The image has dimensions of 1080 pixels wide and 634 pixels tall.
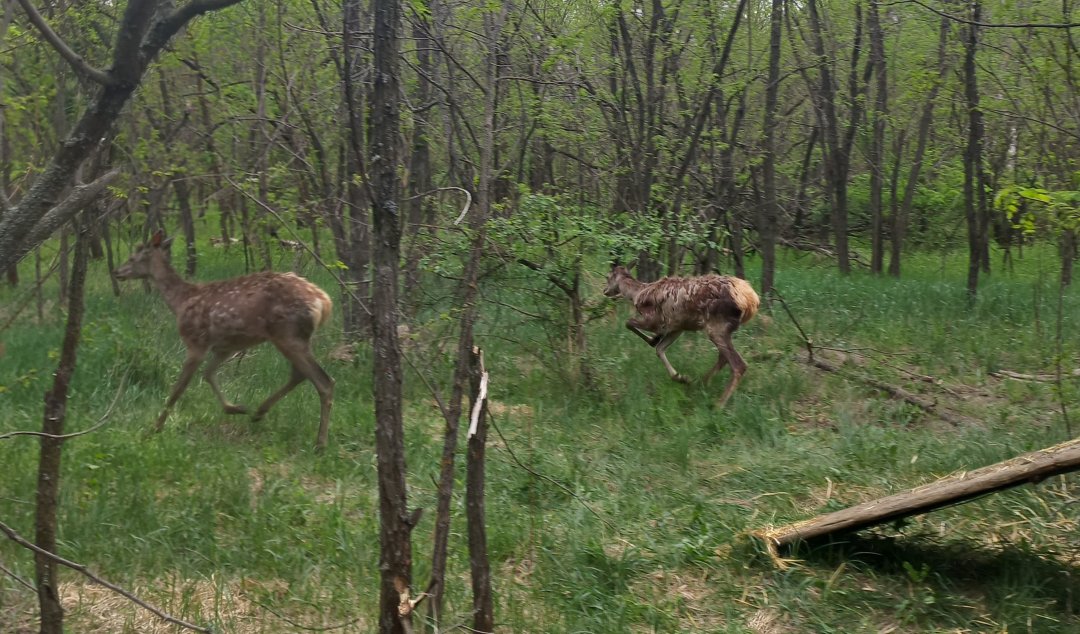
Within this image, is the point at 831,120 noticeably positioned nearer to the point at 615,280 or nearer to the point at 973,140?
the point at 973,140

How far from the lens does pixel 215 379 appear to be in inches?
→ 349

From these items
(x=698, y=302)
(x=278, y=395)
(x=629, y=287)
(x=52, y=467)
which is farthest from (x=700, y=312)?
(x=52, y=467)

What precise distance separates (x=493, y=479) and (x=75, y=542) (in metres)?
2.86

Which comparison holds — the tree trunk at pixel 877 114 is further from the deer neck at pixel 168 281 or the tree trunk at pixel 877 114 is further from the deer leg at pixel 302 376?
the deer neck at pixel 168 281

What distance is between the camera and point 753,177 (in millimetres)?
13922

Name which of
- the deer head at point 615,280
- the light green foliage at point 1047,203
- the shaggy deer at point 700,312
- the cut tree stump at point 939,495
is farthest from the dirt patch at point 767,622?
the deer head at point 615,280

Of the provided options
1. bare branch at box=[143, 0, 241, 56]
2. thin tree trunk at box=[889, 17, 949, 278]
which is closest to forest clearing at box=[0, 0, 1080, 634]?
bare branch at box=[143, 0, 241, 56]

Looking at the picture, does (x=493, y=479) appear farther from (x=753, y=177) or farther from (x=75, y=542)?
(x=753, y=177)

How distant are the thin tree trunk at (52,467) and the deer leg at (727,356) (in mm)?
6448

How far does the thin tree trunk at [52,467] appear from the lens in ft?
14.3

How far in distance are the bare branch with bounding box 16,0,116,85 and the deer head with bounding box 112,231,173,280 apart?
6900 mm

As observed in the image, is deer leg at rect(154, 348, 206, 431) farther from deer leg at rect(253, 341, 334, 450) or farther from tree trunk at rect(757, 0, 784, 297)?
tree trunk at rect(757, 0, 784, 297)

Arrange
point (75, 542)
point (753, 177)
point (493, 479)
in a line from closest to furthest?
point (75, 542), point (493, 479), point (753, 177)

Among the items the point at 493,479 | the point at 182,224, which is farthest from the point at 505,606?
the point at 182,224
